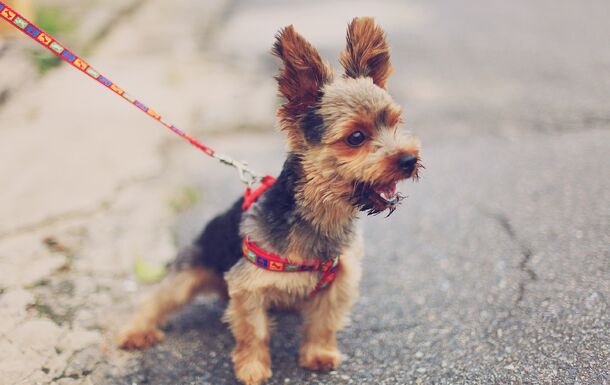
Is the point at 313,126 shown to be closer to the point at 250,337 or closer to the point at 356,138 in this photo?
the point at 356,138

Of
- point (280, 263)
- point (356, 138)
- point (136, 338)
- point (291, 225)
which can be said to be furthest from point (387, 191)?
point (136, 338)

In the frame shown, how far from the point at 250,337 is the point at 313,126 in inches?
48.6

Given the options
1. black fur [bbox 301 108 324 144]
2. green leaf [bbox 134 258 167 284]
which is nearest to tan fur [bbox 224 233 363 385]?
black fur [bbox 301 108 324 144]

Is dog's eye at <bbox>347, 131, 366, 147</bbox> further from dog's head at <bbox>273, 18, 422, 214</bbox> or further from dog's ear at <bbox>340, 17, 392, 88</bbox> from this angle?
dog's ear at <bbox>340, 17, 392, 88</bbox>

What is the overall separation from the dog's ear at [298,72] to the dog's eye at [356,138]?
0.88 feet

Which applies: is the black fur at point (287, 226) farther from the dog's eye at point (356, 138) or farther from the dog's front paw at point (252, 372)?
the dog's front paw at point (252, 372)

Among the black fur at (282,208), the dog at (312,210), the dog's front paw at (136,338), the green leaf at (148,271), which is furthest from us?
the green leaf at (148,271)

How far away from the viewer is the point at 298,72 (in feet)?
9.52

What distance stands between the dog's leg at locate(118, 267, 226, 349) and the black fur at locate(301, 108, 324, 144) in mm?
1201

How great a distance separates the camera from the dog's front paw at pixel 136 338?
357 centimetres

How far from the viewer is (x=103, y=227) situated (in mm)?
4691

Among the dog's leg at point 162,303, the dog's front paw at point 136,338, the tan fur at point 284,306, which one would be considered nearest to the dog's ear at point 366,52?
the tan fur at point 284,306

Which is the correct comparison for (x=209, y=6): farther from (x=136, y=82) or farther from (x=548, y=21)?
(x=548, y=21)

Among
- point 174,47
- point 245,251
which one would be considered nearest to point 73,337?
point 245,251
